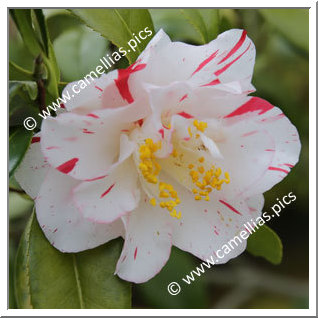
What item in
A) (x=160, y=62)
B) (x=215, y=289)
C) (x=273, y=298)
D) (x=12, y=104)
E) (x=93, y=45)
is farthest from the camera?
(x=215, y=289)

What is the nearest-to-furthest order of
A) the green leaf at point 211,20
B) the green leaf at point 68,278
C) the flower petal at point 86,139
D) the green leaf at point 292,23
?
the flower petal at point 86,139 < the green leaf at point 68,278 < the green leaf at point 211,20 < the green leaf at point 292,23

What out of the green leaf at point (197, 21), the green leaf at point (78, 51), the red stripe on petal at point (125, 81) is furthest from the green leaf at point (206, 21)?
the green leaf at point (78, 51)

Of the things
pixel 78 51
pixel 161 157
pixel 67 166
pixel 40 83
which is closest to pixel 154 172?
pixel 161 157

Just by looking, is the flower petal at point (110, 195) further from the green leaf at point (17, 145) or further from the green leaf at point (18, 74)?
the green leaf at point (18, 74)
